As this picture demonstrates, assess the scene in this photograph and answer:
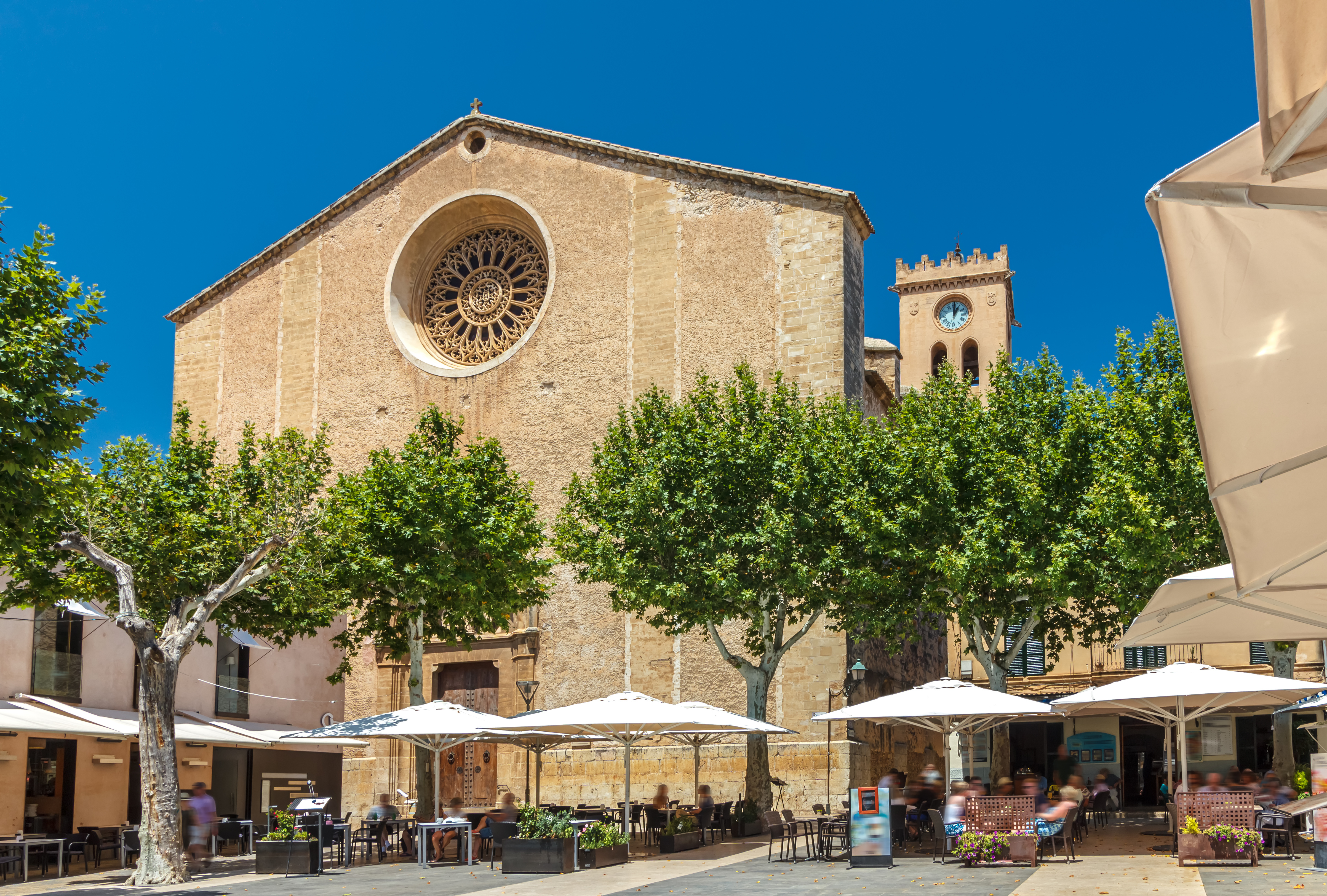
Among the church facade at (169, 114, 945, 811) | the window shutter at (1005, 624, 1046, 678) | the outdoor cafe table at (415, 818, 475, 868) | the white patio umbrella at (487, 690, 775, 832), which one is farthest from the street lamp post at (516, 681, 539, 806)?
the window shutter at (1005, 624, 1046, 678)

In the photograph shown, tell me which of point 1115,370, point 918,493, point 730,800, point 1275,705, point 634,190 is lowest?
point 730,800

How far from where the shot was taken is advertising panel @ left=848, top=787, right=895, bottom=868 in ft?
55.1

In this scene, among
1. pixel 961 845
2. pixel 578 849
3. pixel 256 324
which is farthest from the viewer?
pixel 256 324

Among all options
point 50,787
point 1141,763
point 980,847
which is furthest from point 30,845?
point 1141,763

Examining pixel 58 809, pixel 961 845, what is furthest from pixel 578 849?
pixel 58 809

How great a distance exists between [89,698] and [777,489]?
1385 centimetres

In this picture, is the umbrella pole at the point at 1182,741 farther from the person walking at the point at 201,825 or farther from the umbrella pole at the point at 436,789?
the person walking at the point at 201,825

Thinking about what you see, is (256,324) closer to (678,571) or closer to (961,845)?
(678,571)

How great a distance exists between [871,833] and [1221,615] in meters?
10.9

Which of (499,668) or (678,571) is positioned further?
(499,668)

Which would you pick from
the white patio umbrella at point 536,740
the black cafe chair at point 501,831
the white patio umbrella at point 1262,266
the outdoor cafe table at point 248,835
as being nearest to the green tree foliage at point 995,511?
the white patio umbrella at point 536,740

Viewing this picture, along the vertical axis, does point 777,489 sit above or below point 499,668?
above

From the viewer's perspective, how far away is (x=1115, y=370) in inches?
912

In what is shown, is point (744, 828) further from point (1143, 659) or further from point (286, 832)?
point (1143, 659)
